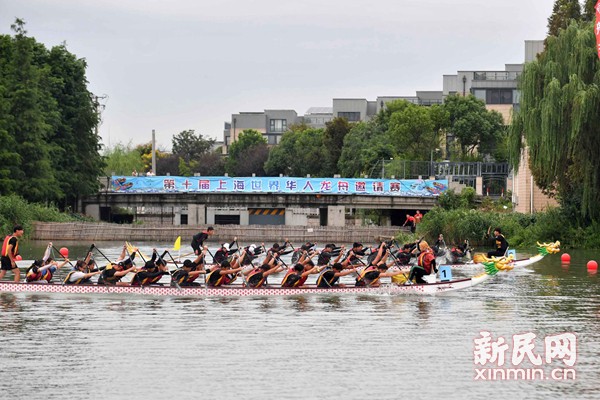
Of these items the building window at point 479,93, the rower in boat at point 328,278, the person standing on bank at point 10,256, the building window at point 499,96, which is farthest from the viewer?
the building window at point 479,93

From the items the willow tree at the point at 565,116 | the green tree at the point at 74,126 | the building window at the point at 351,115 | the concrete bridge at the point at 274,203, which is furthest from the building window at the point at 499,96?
the willow tree at the point at 565,116

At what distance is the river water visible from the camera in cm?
1753

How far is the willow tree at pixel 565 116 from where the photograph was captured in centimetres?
4581

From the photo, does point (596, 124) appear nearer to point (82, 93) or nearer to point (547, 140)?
point (547, 140)

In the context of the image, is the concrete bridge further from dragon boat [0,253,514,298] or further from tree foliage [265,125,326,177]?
dragon boat [0,253,514,298]

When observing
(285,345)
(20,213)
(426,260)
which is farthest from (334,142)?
(285,345)

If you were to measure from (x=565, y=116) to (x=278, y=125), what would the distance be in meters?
141

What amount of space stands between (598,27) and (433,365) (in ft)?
92.4

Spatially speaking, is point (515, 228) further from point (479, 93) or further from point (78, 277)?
point (479, 93)

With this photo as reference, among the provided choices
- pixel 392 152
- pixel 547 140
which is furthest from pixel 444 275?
pixel 392 152

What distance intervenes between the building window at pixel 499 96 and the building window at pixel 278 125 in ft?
259

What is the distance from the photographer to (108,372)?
1875 centimetres

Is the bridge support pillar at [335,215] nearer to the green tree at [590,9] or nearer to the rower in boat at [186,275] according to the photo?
the green tree at [590,9]

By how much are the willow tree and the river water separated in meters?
16.1
